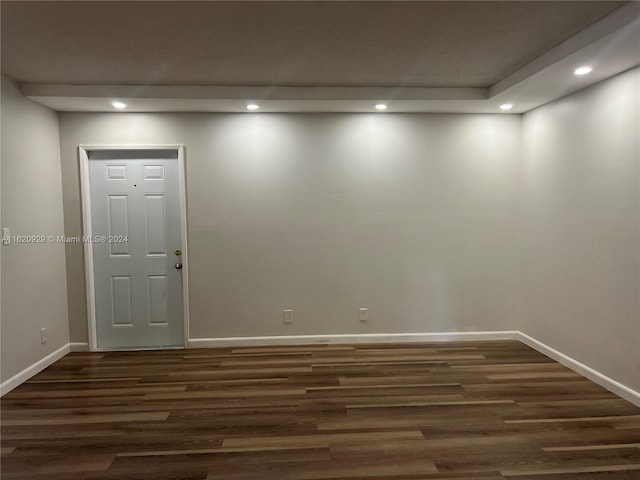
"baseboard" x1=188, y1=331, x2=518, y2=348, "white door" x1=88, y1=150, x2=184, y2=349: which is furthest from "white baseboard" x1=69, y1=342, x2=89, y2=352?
"baseboard" x1=188, y1=331, x2=518, y2=348

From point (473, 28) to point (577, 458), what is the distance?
2.56 meters

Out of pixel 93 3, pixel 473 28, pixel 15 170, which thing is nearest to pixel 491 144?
pixel 473 28

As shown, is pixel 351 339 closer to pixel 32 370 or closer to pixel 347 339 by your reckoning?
pixel 347 339

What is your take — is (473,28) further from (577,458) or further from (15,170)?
(15,170)

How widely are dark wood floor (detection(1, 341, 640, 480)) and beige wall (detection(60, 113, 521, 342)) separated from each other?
1.71 ft

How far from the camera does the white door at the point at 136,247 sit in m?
3.88

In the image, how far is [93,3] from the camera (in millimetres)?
2004

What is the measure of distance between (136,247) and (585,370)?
4245mm

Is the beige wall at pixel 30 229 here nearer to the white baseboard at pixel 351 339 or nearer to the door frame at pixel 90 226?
the door frame at pixel 90 226

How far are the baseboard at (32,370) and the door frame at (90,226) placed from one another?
0.25 m

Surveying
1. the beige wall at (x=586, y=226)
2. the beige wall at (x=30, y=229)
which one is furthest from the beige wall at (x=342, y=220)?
the beige wall at (x=586, y=226)

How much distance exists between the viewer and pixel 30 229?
3.32 m

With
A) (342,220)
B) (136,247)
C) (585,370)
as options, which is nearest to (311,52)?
(342,220)

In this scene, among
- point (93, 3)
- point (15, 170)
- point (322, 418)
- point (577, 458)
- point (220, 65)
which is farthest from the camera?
point (15, 170)
